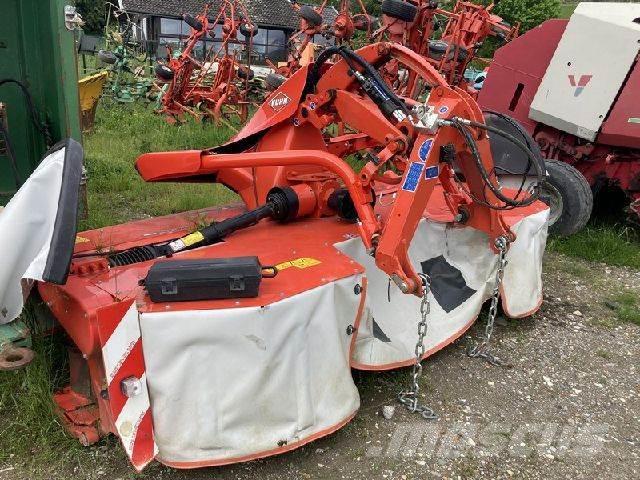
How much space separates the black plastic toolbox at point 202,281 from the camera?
230cm

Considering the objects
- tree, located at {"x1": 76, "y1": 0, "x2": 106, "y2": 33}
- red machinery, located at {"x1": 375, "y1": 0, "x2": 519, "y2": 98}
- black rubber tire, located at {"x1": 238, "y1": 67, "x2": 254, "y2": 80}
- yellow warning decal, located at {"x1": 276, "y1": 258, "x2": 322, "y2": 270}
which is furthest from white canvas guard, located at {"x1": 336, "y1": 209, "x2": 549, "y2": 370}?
tree, located at {"x1": 76, "y1": 0, "x2": 106, "y2": 33}

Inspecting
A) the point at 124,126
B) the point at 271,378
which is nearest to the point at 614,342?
the point at 271,378

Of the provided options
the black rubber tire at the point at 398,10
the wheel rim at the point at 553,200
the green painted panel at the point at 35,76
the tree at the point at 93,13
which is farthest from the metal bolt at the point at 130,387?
the tree at the point at 93,13

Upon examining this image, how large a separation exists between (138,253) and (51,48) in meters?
1.35

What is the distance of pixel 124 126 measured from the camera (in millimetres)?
9164

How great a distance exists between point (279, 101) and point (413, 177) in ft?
4.07

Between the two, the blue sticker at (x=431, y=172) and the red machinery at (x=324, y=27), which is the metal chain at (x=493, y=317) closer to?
the blue sticker at (x=431, y=172)

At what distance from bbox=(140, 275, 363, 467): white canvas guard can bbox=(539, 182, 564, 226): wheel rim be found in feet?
10.4

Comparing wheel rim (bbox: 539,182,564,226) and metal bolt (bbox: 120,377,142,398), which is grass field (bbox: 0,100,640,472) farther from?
metal bolt (bbox: 120,377,142,398)

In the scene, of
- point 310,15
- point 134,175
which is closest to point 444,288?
point 134,175

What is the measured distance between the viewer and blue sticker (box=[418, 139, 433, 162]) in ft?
8.99

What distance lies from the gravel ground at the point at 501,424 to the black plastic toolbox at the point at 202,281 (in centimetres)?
69

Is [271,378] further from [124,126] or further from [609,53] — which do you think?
[124,126]

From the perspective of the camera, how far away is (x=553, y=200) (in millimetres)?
5156
